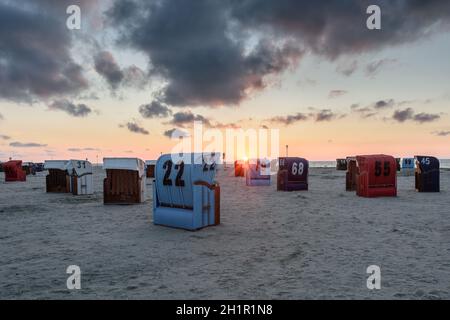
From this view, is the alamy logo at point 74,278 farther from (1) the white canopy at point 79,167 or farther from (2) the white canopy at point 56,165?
(2) the white canopy at point 56,165

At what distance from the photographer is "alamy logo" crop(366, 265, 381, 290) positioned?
4224 millimetres

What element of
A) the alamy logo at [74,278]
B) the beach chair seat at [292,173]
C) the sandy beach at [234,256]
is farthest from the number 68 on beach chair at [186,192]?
the beach chair seat at [292,173]

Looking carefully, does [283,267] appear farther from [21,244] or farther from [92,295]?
[21,244]

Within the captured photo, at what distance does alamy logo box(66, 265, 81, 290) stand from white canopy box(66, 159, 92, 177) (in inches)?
530

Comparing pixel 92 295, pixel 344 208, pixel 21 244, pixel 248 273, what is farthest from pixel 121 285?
pixel 344 208

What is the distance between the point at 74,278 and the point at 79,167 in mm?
14218

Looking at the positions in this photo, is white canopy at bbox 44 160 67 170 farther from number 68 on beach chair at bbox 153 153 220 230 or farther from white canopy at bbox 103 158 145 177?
number 68 on beach chair at bbox 153 153 220 230

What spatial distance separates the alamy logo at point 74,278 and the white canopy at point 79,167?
13452 mm

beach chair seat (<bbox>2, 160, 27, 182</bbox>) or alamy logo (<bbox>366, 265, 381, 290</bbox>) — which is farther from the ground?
beach chair seat (<bbox>2, 160, 27, 182</bbox>)

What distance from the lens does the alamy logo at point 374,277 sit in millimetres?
4224

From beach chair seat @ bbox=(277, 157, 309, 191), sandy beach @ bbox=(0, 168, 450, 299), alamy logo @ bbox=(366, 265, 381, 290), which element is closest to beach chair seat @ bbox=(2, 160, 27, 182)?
sandy beach @ bbox=(0, 168, 450, 299)

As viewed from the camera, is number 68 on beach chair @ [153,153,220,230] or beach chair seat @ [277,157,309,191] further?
beach chair seat @ [277,157,309,191]

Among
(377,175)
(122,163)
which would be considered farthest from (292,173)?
(122,163)

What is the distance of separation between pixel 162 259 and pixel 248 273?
169 centimetres
